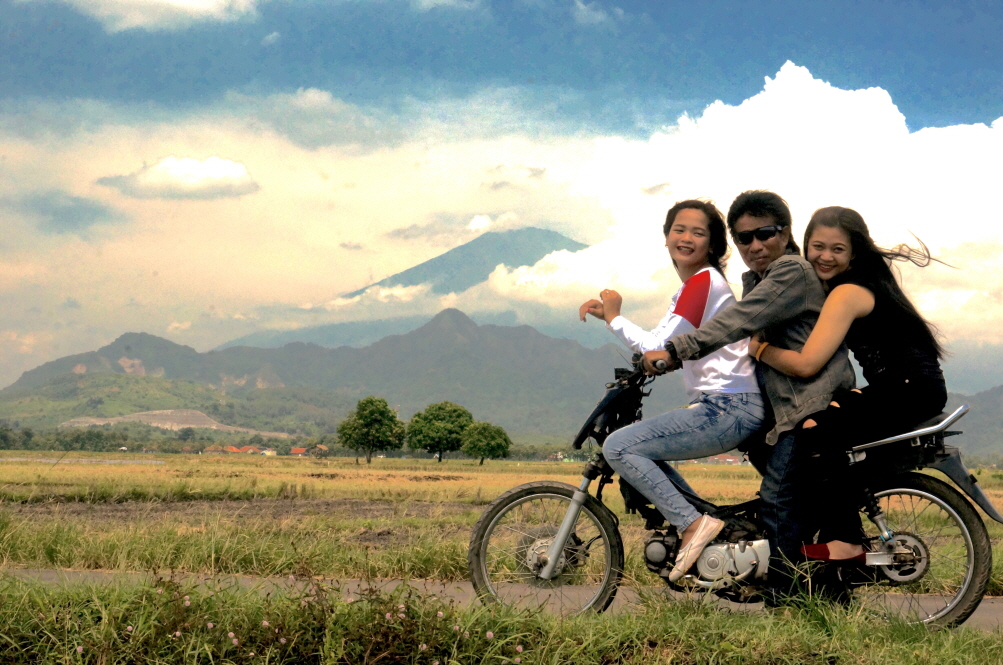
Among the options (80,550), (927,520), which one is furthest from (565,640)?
(80,550)

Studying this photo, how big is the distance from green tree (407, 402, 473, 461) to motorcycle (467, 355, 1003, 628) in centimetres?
12106

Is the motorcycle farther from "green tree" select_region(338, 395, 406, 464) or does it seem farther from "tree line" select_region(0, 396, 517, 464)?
"green tree" select_region(338, 395, 406, 464)

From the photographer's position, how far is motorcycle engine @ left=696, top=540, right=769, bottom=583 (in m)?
4.73

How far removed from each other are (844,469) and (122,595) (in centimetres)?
386

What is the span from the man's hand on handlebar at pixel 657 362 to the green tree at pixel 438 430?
4791 inches

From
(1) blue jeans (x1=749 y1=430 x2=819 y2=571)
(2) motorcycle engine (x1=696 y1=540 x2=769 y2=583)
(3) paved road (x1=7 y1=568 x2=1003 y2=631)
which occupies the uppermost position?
(1) blue jeans (x1=749 y1=430 x2=819 y2=571)

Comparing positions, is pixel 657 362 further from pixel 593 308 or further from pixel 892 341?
pixel 892 341

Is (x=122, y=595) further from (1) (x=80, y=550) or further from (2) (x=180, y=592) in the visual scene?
(1) (x=80, y=550)

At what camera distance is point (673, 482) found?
495 centimetres

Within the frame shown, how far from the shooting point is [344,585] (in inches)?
202

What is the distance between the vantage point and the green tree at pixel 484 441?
397 ft

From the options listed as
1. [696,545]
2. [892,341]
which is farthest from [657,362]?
[892,341]

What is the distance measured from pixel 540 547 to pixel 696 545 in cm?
88

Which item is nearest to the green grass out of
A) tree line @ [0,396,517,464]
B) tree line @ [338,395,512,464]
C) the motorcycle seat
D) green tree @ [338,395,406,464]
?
the motorcycle seat
